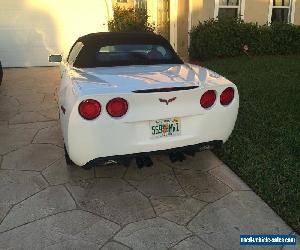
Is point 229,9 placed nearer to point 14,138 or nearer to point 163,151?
point 14,138

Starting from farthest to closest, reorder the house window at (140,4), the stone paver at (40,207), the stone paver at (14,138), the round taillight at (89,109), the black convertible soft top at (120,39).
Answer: the house window at (140,4), the stone paver at (14,138), the black convertible soft top at (120,39), the stone paver at (40,207), the round taillight at (89,109)

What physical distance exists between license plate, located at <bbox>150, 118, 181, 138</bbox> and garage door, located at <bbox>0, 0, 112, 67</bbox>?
9.26 metres

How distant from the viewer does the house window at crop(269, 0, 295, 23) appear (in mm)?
12675

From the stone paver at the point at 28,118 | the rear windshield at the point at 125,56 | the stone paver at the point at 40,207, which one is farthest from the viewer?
the stone paver at the point at 28,118

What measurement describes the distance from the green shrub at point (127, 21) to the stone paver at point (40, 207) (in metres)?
8.90

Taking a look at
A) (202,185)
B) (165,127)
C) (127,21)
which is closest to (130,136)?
(165,127)

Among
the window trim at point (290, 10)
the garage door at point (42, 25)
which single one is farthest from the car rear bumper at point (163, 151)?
the window trim at point (290, 10)

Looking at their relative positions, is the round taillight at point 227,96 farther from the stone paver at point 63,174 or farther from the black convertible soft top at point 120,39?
the stone paver at point 63,174

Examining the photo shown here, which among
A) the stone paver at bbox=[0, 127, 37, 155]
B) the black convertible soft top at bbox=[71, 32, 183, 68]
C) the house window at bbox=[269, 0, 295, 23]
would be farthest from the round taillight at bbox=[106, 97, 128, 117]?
the house window at bbox=[269, 0, 295, 23]

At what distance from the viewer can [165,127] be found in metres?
3.29

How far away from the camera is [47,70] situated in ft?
35.8

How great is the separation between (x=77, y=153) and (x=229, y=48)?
9734 millimetres

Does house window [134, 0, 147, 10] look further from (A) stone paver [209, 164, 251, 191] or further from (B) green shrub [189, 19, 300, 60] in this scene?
(A) stone paver [209, 164, 251, 191]

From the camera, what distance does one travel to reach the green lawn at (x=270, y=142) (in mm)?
3505
